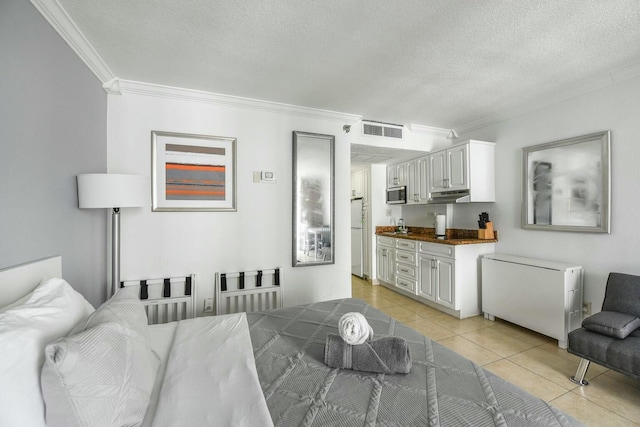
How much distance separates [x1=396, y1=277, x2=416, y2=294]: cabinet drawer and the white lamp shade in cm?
354

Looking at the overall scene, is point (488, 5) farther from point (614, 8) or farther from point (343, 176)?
point (343, 176)

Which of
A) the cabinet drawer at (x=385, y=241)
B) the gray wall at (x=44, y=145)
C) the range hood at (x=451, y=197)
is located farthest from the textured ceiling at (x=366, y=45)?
the cabinet drawer at (x=385, y=241)

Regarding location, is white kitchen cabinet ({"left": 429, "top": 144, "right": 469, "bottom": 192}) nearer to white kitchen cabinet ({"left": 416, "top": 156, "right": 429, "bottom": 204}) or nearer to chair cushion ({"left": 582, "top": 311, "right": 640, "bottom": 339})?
white kitchen cabinet ({"left": 416, "top": 156, "right": 429, "bottom": 204})

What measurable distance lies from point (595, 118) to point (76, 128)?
4.51 m

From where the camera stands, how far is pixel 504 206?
11.6 feet

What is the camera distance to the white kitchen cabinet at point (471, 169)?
3.50m

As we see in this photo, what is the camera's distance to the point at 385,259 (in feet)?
15.4

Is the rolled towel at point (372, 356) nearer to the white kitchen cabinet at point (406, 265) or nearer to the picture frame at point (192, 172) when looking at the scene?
the picture frame at point (192, 172)

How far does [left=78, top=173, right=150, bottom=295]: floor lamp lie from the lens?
1.90 metres

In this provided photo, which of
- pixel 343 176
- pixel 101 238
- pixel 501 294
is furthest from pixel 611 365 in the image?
pixel 101 238

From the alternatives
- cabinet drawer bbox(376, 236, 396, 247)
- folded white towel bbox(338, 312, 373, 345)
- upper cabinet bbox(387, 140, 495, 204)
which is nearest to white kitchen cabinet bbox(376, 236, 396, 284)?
cabinet drawer bbox(376, 236, 396, 247)

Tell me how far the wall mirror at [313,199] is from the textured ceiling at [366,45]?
538 mm

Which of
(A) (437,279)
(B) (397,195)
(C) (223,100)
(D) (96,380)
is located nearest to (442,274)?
(A) (437,279)

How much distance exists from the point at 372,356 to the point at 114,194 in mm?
2068
